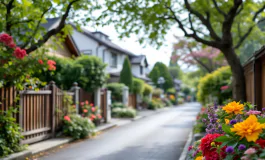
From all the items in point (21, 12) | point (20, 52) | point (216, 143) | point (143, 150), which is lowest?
point (143, 150)

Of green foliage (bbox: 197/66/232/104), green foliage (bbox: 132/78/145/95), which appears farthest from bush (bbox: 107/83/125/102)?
green foliage (bbox: 197/66/232/104)

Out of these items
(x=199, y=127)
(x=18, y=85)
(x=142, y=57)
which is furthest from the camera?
(x=142, y=57)

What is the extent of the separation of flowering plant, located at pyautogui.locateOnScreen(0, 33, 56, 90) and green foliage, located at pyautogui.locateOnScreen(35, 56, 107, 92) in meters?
6.38

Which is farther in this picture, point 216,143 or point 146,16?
point 146,16

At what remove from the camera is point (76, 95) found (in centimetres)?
1298

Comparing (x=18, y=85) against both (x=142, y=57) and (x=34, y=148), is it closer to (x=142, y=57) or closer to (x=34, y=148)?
(x=34, y=148)

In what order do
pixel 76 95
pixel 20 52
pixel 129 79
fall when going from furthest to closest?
pixel 129 79 < pixel 76 95 < pixel 20 52

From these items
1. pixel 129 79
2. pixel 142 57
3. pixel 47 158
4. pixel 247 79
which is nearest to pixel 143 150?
pixel 47 158

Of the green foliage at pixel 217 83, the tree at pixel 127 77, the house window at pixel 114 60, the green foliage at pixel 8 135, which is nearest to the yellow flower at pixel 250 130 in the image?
the green foliage at pixel 8 135

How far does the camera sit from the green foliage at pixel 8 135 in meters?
7.11

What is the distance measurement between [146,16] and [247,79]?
4.46 metres

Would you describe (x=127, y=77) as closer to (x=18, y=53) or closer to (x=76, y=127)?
(x=76, y=127)

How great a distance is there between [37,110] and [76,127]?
184cm

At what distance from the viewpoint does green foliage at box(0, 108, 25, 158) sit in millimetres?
7109
